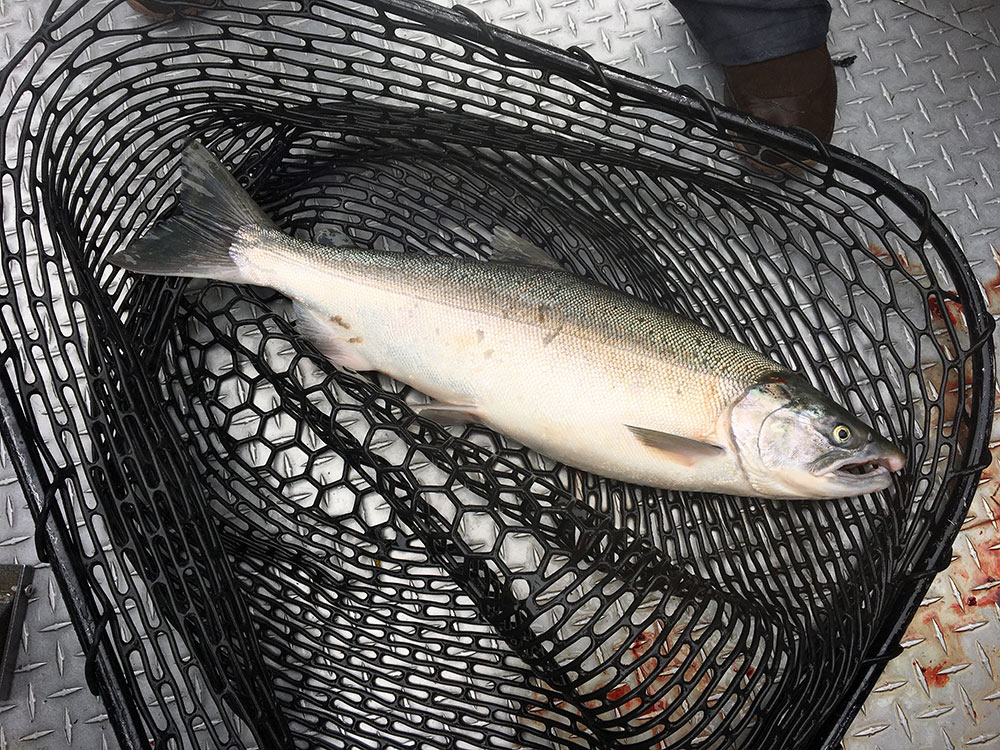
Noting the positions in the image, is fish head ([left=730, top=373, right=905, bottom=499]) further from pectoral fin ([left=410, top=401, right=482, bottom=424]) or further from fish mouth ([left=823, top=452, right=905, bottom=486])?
pectoral fin ([left=410, top=401, right=482, bottom=424])

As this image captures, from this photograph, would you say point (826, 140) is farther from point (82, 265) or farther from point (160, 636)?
point (160, 636)

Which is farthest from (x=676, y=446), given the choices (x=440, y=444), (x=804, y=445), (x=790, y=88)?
(x=790, y=88)

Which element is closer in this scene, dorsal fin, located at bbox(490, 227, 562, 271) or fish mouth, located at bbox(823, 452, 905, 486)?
fish mouth, located at bbox(823, 452, 905, 486)

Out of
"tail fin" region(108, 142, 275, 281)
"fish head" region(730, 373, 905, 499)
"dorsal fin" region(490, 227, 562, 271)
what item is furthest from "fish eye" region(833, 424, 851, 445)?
"tail fin" region(108, 142, 275, 281)

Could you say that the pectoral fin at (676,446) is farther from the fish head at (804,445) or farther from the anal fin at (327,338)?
the anal fin at (327,338)

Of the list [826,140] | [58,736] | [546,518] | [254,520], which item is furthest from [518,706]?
[826,140]

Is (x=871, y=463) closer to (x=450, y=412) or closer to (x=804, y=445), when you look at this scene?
(x=804, y=445)
